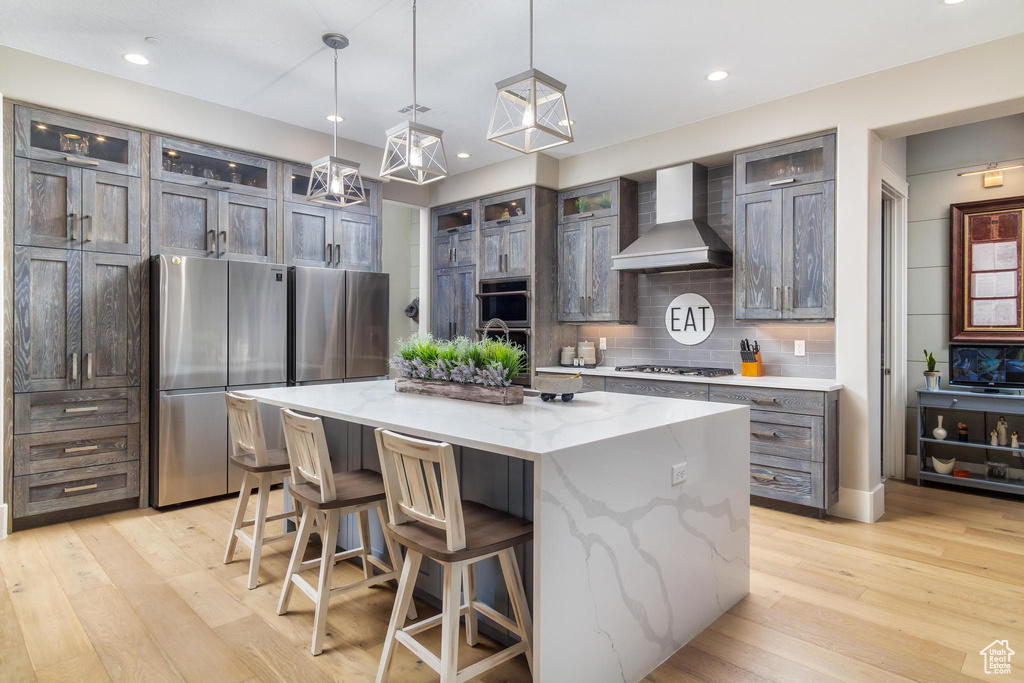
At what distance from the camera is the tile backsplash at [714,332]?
13.7 ft

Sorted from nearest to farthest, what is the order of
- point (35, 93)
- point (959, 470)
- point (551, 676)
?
1. point (551, 676)
2. point (35, 93)
3. point (959, 470)

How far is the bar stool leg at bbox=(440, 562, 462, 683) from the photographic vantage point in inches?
65.6

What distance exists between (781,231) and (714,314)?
909 millimetres

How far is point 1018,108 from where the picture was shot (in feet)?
10.6

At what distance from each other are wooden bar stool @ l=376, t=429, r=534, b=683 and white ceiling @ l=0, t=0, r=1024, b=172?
7.50 ft

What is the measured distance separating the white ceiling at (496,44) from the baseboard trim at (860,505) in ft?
8.57

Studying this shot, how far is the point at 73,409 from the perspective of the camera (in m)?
3.61

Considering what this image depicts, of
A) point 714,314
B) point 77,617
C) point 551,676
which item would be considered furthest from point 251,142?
point 551,676

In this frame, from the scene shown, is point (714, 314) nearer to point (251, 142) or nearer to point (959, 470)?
point (959, 470)

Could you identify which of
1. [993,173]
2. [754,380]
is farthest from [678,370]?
[993,173]

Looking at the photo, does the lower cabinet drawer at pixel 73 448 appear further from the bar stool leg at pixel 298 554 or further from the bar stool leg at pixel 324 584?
the bar stool leg at pixel 324 584

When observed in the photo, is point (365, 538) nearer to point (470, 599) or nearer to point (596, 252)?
point (470, 599)

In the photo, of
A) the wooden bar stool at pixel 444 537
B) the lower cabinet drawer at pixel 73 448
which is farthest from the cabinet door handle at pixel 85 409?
the wooden bar stool at pixel 444 537

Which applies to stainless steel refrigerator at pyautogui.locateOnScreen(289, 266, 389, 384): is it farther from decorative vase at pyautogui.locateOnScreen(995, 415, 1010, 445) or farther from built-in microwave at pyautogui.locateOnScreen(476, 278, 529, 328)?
decorative vase at pyautogui.locateOnScreen(995, 415, 1010, 445)
